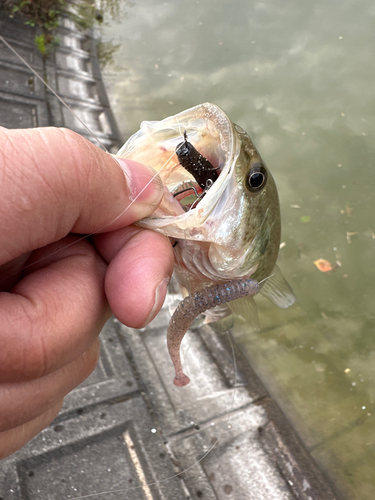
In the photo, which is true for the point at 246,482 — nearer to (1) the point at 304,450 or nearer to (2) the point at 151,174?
(1) the point at 304,450

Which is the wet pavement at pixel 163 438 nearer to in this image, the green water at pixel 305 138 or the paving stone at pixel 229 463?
the paving stone at pixel 229 463

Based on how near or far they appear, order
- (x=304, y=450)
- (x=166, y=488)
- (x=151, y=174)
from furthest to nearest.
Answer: (x=304, y=450), (x=166, y=488), (x=151, y=174)

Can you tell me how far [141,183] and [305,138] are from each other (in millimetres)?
2678

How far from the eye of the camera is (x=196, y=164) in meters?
0.93

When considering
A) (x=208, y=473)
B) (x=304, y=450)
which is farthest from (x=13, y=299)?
(x=304, y=450)

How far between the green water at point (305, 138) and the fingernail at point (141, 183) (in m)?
1.66

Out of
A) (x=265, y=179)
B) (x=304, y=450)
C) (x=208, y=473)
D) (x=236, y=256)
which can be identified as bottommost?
(x=304, y=450)

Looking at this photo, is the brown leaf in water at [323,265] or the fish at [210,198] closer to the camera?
the fish at [210,198]

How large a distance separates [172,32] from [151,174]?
3830 millimetres

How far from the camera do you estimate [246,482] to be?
72.1 inches

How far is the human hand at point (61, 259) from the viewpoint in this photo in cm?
72

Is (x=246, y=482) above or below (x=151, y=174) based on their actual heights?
below

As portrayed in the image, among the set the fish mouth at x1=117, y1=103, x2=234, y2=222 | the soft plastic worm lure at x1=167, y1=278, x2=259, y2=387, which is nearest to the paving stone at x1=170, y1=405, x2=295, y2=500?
the soft plastic worm lure at x1=167, y1=278, x2=259, y2=387

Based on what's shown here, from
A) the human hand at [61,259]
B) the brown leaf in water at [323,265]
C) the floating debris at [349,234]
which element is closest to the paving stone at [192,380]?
the brown leaf in water at [323,265]
